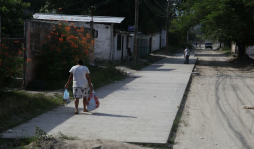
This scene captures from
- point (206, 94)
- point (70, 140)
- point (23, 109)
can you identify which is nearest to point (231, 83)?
point (206, 94)

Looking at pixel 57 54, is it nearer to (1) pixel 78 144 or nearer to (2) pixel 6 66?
(2) pixel 6 66

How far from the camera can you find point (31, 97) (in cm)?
988

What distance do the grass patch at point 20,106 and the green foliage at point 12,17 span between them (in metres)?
7.92

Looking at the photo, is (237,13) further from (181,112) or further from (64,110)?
(64,110)

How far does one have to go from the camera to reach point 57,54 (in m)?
12.9

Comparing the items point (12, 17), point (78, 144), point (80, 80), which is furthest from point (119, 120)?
point (12, 17)

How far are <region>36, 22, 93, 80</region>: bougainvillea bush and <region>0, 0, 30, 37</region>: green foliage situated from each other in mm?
4257

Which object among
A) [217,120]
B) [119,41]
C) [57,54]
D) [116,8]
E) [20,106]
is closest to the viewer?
[20,106]

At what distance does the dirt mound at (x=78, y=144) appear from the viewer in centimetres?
565

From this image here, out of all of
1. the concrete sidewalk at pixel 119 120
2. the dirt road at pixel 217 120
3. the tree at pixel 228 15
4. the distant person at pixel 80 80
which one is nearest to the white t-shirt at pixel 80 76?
the distant person at pixel 80 80

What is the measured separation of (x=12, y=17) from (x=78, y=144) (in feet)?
47.2

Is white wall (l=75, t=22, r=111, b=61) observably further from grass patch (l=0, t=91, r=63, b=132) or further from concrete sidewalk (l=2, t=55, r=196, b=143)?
grass patch (l=0, t=91, r=63, b=132)

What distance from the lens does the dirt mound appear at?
5648mm

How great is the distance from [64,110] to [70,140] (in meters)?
→ 3.31
